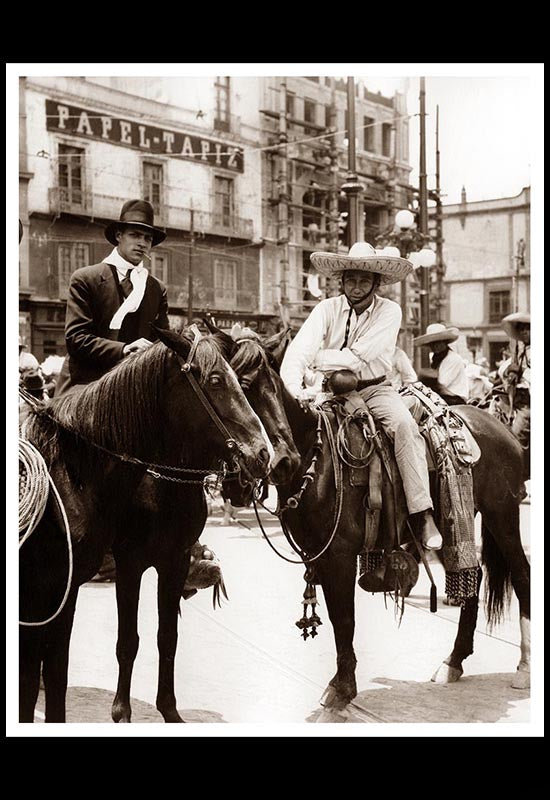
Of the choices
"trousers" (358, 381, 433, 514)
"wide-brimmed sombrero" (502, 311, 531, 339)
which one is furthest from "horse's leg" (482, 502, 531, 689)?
"wide-brimmed sombrero" (502, 311, 531, 339)

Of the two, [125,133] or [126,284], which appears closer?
[126,284]

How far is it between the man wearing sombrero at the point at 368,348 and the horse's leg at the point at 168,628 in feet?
3.91

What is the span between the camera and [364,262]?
4238 millimetres

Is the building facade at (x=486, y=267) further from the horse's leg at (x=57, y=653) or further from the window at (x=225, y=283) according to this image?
the horse's leg at (x=57, y=653)

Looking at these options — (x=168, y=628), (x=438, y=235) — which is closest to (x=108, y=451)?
(x=168, y=628)

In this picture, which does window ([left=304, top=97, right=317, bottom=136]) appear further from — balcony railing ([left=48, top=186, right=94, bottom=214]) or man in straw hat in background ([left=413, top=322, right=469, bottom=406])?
man in straw hat in background ([left=413, top=322, right=469, bottom=406])

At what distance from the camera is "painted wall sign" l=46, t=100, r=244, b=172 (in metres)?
5.02

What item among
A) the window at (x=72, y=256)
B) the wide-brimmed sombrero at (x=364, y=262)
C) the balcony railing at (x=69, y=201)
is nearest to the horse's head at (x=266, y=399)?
the wide-brimmed sombrero at (x=364, y=262)

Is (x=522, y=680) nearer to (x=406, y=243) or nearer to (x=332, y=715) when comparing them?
(x=332, y=715)

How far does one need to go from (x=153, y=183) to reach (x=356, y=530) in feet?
10.0

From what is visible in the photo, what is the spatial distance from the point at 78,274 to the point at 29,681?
76.1 inches

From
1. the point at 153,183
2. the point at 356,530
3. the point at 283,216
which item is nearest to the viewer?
the point at 356,530

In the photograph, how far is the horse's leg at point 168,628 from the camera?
12.5 ft

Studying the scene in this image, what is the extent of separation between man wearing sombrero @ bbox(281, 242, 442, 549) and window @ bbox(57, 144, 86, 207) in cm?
215
